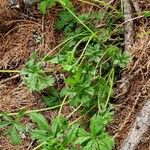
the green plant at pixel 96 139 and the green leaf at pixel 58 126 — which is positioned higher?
the green leaf at pixel 58 126

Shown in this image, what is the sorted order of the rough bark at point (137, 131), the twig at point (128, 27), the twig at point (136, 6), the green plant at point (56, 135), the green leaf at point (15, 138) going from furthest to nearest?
1. the twig at point (136, 6)
2. the twig at point (128, 27)
3. the green leaf at point (15, 138)
4. the rough bark at point (137, 131)
5. the green plant at point (56, 135)

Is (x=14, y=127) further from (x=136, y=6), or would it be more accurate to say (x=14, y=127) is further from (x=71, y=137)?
(x=136, y=6)

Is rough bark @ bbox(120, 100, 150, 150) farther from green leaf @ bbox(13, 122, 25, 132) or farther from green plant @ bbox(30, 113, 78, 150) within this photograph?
green leaf @ bbox(13, 122, 25, 132)

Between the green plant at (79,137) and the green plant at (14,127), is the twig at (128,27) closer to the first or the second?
the green plant at (79,137)

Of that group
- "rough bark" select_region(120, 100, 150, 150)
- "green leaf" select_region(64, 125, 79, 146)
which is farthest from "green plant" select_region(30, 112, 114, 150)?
"rough bark" select_region(120, 100, 150, 150)

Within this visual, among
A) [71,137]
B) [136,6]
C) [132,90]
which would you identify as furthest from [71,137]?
[136,6]

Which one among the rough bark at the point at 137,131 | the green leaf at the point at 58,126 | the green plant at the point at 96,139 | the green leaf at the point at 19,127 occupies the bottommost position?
the rough bark at the point at 137,131

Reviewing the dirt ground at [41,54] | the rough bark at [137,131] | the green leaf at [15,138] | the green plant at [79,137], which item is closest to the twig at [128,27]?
the dirt ground at [41,54]

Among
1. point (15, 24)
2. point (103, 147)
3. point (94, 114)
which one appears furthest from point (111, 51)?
point (15, 24)
